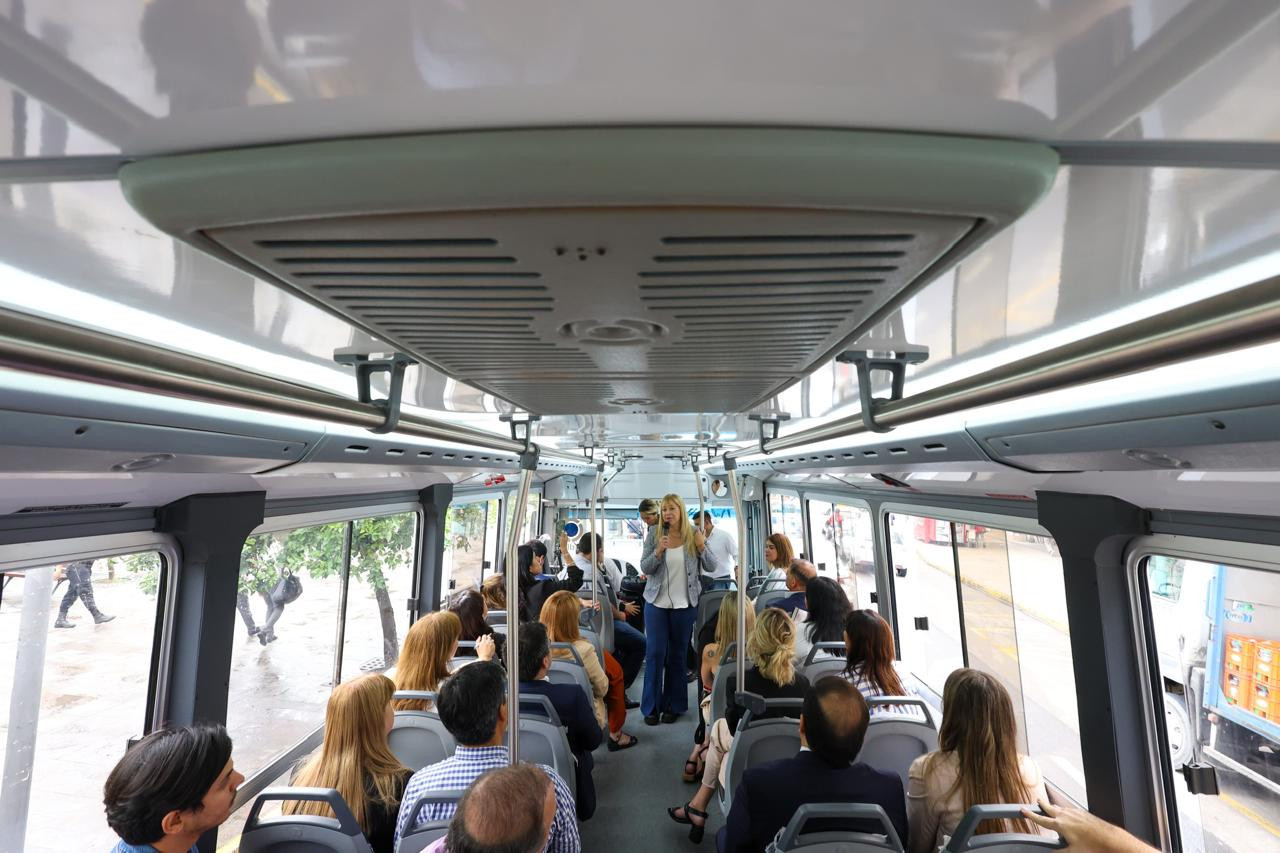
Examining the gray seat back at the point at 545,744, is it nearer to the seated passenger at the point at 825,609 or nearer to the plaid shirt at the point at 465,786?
the plaid shirt at the point at 465,786

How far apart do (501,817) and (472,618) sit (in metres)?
3.62

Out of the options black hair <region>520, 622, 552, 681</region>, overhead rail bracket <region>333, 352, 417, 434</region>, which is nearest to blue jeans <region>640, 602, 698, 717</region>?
black hair <region>520, 622, 552, 681</region>

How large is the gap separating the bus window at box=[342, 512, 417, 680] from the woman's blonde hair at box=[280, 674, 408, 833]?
255cm

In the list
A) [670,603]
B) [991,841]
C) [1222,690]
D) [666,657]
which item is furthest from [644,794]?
[1222,690]

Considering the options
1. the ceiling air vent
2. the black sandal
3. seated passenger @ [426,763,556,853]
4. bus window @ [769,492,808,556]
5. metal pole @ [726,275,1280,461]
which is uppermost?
the ceiling air vent

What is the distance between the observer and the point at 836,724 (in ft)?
9.29

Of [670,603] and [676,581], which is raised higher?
[676,581]

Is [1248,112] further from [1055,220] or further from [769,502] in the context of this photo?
[769,502]

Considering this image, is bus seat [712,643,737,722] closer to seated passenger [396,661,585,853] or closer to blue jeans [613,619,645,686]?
seated passenger [396,661,585,853]

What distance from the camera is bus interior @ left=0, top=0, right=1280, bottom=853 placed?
1.74ft

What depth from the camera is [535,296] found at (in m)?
0.73

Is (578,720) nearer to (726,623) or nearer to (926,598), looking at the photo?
(726,623)

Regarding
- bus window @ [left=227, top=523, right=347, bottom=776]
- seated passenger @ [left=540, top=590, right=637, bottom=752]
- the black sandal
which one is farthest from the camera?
the black sandal

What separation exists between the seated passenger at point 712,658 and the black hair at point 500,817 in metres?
2.82
